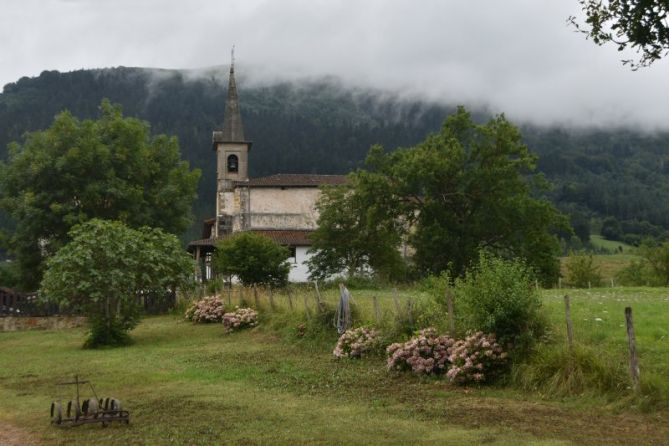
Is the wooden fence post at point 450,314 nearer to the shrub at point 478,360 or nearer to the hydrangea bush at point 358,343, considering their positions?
the shrub at point 478,360

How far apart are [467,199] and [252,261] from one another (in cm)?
1391

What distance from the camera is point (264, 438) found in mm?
9977

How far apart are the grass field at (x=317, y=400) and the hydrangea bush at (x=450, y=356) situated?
12.4 inches

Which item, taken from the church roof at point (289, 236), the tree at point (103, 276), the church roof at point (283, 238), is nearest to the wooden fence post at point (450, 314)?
the tree at point (103, 276)

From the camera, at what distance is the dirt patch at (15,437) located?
1046 cm

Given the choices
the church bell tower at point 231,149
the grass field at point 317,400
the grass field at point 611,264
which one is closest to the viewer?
the grass field at point 317,400

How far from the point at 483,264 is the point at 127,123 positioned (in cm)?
3210

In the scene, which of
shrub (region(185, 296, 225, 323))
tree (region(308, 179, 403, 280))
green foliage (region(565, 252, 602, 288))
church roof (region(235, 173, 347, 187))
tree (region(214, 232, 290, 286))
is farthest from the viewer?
church roof (region(235, 173, 347, 187))

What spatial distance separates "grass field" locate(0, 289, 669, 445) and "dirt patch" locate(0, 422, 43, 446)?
139 millimetres

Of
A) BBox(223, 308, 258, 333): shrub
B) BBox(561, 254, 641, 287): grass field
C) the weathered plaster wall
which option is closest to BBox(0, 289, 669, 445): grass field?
BBox(223, 308, 258, 333): shrub

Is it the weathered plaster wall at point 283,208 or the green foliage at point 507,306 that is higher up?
the weathered plaster wall at point 283,208

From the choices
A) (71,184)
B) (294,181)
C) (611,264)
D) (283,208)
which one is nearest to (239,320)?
(71,184)

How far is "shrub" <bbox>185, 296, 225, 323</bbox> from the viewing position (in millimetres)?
29797

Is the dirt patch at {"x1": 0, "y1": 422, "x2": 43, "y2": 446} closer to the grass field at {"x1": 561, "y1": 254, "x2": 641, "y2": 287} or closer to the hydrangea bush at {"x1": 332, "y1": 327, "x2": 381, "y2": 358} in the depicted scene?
the hydrangea bush at {"x1": 332, "y1": 327, "x2": 381, "y2": 358}
